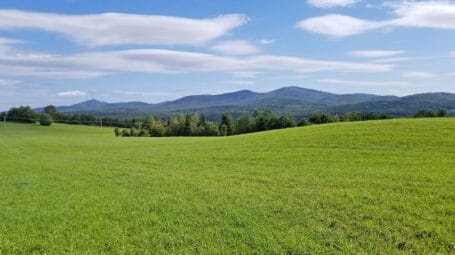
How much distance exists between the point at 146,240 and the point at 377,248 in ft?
19.9

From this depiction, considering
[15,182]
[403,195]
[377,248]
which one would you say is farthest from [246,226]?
[15,182]

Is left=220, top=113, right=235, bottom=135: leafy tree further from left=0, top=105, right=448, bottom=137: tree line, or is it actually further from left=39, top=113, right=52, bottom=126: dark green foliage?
left=39, top=113, right=52, bottom=126: dark green foliage

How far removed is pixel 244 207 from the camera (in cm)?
1257

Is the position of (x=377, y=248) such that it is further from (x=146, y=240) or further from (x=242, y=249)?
(x=146, y=240)

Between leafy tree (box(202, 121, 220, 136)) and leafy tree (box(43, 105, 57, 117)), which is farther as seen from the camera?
leafy tree (box(43, 105, 57, 117))

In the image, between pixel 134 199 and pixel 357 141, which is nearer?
pixel 134 199

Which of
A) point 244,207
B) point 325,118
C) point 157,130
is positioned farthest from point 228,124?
point 244,207

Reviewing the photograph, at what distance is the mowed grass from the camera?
9328mm

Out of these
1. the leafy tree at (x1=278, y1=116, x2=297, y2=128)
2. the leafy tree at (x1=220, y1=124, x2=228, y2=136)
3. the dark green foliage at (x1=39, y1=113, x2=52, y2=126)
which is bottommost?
the leafy tree at (x1=220, y1=124, x2=228, y2=136)

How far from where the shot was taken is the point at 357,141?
28.4m

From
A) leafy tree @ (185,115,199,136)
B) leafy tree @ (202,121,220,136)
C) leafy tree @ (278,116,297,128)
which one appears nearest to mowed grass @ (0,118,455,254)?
leafy tree @ (278,116,297,128)

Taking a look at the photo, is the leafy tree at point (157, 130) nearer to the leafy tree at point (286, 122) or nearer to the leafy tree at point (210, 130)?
the leafy tree at point (210, 130)

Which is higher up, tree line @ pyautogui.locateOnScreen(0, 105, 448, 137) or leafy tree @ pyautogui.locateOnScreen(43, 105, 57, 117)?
leafy tree @ pyautogui.locateOnScreen(43, 105, 57, 117)

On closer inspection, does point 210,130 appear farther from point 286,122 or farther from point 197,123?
point 286,122
